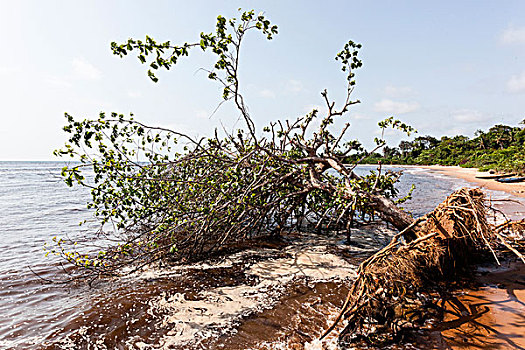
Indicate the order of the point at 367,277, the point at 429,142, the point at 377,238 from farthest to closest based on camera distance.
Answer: the point at 429,142 < the point at 377,238 < the point at 367,277

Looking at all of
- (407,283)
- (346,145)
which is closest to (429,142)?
(346,145)

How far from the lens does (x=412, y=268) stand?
4355mm

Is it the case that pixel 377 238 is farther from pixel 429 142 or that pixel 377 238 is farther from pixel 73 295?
pixel 429 142

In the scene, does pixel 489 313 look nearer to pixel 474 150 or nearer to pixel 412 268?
pixel 412 268

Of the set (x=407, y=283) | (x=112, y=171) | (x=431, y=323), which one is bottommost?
(x=431, y=323)

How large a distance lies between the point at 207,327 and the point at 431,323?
2993 mm

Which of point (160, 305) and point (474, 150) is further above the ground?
point (474, 150)

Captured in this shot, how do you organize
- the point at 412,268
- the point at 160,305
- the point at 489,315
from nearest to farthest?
1. the point at 489,315
2. the point at 412,268
3. the point at 160,305

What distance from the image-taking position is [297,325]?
402 centimetres

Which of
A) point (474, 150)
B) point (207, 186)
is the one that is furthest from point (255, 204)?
point (474, 150)

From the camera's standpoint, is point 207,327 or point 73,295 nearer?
point 207,327

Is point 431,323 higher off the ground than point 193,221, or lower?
lower

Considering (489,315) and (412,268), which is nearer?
(489,315)

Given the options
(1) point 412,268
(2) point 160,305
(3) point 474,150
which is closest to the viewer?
(1) point 412,268
